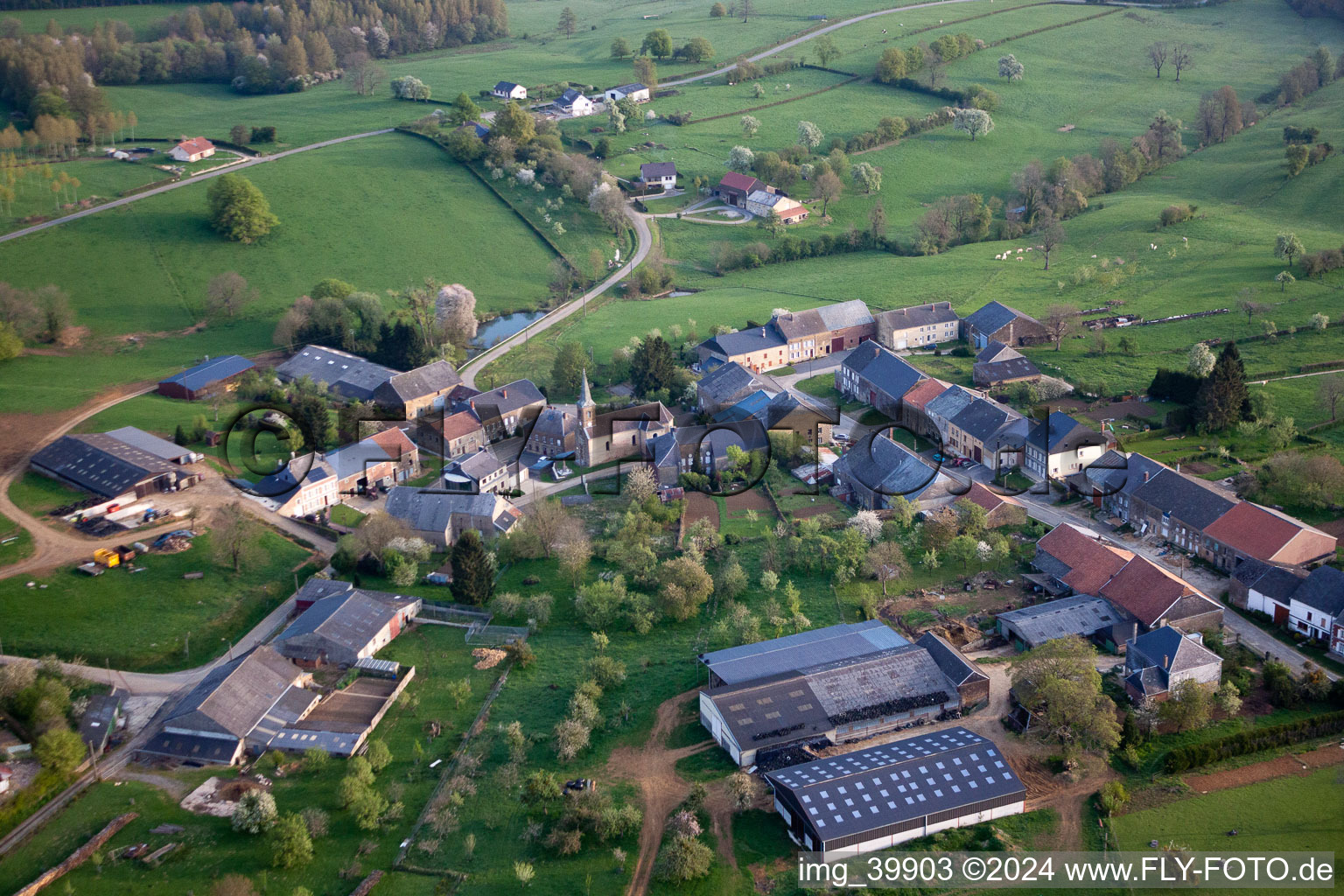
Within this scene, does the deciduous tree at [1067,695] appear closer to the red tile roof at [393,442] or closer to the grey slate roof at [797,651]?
the grey slate roof at [797,651]

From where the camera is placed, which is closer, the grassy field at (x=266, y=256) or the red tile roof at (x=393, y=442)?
the red tile roof at (x=393, y=442)

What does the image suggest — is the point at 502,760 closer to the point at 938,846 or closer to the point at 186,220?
the point at 938,846

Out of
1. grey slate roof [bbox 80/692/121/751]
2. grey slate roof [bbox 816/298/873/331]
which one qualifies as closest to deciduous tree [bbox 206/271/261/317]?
grey slate roof [bbox 816/298/873/331]

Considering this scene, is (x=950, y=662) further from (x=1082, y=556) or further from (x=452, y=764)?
(x=452, y=764)

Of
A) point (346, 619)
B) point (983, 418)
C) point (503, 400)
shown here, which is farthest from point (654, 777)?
point (503, 400)

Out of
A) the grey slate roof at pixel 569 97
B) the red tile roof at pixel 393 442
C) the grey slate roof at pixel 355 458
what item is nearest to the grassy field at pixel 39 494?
the grey slate roof at pixel 355 458

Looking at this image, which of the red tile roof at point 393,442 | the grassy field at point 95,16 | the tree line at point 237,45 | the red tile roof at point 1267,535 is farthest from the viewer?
the grassy field at point 95,16

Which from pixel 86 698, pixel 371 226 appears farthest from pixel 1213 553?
pixel 371 226
